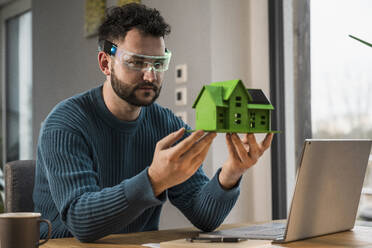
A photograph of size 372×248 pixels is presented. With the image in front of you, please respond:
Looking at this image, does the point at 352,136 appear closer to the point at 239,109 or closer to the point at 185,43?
the point at 185,43

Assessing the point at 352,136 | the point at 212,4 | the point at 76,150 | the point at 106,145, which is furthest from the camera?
the point at 212,4

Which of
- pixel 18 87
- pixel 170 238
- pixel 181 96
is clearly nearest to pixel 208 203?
pixel 170 238

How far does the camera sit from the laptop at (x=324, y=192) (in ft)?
3.49

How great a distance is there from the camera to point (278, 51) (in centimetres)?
247

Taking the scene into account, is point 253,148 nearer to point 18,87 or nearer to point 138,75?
point 138,75

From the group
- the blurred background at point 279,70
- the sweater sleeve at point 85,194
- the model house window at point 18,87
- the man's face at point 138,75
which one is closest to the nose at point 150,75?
the man's face at point 138,75

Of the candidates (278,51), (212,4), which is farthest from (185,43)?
(278,51)

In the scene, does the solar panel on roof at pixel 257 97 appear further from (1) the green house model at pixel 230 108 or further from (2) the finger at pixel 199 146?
(2) the finger at pixel 199 146

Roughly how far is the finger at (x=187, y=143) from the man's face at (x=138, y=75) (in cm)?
38

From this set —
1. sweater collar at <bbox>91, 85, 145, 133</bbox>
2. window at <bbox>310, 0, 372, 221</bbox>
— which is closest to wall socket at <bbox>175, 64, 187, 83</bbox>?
window at <bbox>310, 0, 372, 221</bbox>

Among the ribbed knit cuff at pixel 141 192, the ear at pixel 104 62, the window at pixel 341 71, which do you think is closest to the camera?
the ribbed knit cuff at pixel 141 192

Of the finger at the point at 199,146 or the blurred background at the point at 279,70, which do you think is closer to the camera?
the finger at the point at 199,146

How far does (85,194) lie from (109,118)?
0.34m

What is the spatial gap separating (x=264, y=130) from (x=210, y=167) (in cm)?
126
